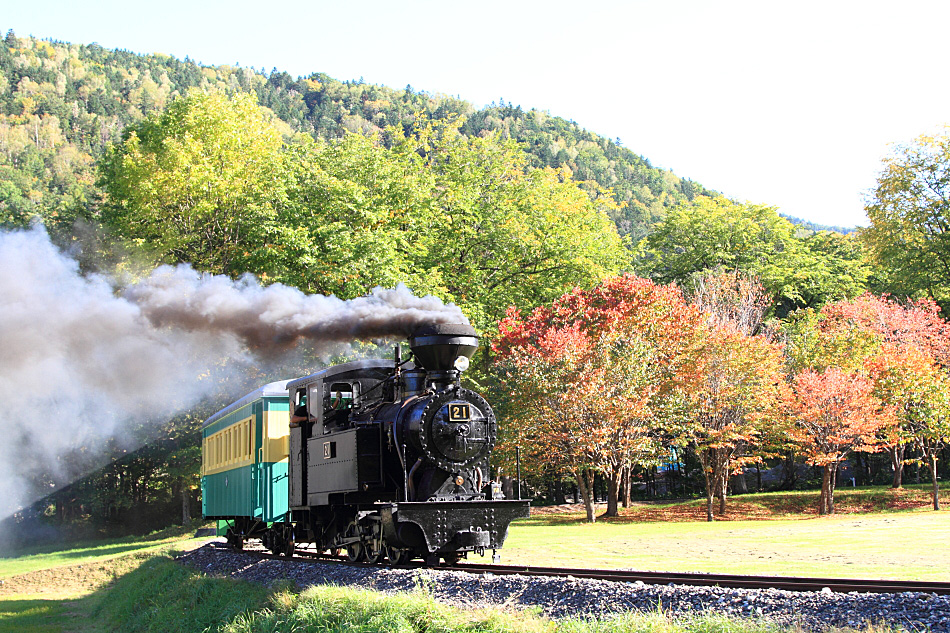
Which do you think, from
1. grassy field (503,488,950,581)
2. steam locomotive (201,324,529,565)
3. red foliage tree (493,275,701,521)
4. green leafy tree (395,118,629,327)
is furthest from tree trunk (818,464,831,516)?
steam locomotive (201,324,529,565)

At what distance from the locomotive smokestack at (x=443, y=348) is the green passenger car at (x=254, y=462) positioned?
449cm

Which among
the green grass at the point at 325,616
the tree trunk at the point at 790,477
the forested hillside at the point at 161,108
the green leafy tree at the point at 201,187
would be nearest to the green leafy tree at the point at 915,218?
the tree trunk at the point at 790,477

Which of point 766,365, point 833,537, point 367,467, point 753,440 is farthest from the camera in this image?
point 753,440

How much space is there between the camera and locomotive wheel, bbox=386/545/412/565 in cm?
1202

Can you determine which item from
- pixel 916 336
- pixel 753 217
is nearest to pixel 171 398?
pixel 916 336

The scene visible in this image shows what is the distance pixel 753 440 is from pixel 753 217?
77.9ft

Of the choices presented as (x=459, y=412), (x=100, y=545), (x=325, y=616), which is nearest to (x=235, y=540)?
(x=459, y=412)

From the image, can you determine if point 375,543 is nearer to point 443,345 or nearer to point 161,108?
point 443,345

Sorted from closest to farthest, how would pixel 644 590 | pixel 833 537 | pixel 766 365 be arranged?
pixel 644 590, pixel 833 537, pixel 766 365

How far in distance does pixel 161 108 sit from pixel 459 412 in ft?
390

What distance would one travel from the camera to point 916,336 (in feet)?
123

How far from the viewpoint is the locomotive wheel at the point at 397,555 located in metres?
12.0

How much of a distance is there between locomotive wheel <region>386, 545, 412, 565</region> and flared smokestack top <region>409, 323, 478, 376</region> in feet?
8.79

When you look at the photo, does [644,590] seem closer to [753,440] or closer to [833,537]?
[833,537]
